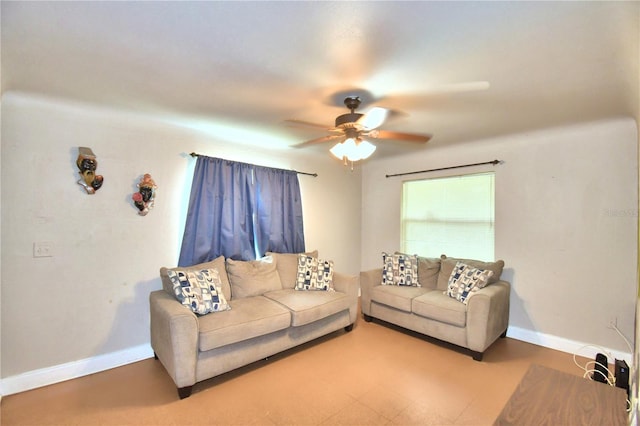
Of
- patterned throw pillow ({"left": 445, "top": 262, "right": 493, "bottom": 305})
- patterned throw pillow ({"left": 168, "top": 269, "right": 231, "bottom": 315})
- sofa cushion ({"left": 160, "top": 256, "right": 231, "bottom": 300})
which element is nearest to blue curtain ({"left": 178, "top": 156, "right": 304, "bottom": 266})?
sofa cushion ({"left": 160, "top": 256, "right": 231, "bottom": 300})

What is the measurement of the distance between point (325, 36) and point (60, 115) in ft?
8.18

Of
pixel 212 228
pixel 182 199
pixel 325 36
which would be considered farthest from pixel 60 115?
pixel 325 36

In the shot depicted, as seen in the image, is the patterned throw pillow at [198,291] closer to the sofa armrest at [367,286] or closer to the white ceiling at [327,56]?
the white ceiling at [327,56]

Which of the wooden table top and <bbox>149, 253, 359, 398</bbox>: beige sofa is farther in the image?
<bbox>149, 253, 359, 398</bbox>: beige sofa

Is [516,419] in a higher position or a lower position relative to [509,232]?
lower

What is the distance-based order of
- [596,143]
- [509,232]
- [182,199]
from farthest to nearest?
[509,232] → [182,199] → [596,143]

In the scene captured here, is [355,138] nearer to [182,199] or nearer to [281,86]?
[281,86]

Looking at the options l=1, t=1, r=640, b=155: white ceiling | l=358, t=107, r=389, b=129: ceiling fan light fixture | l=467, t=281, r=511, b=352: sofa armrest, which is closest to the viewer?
l=1, t=1, r=640, b=155: white ceiling

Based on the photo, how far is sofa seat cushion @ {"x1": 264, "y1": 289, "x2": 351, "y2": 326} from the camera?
9.41 ft

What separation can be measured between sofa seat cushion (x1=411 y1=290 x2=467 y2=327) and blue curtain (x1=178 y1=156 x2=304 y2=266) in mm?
1760

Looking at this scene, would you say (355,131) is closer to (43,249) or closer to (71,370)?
(43,249)

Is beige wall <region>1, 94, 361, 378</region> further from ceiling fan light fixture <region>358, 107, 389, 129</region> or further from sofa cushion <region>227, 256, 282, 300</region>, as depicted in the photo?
ceiling fan light fixture <region>358, 107, 389, 129</region>

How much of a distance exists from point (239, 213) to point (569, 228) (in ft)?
12.2

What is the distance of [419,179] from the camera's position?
14.4 ft
